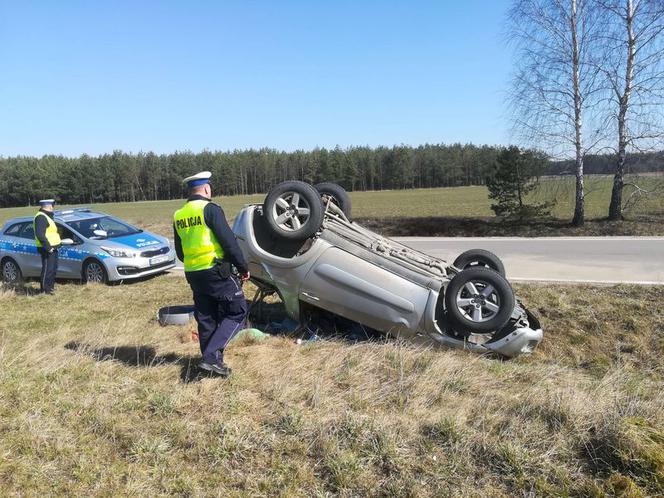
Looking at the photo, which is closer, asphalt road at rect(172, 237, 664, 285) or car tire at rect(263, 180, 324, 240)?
car tire at rect(263, 180, 324, 240)

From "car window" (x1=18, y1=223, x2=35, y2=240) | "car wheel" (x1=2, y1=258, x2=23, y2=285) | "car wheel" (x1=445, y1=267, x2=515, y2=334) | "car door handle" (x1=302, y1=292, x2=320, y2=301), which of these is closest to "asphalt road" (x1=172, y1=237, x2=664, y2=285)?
"car wheel" (x1=445, y1=267, x2=515, y2=334)

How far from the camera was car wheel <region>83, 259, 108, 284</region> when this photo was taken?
1038 centimetres

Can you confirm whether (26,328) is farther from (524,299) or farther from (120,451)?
(524,299)

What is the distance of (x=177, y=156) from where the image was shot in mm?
104875

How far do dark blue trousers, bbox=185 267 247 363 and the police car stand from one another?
6.64 m

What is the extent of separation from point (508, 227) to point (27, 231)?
13442mm

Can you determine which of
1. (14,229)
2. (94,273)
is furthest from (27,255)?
(94,273)

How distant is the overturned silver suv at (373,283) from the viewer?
203 inches

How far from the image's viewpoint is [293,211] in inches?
216

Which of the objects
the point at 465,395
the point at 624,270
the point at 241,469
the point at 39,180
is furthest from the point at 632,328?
the point at 39,180

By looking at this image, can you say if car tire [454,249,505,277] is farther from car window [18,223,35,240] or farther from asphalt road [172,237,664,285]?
car window [18,223,35,240]

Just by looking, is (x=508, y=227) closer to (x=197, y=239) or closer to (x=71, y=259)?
(x=71, y=259)

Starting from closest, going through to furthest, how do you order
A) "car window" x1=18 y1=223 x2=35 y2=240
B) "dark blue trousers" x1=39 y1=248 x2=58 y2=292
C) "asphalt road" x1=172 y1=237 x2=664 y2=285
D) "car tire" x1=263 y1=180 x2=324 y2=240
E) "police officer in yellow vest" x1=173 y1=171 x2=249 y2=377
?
"police officer in yellow vest" x1=173 y1=171 x2=249 y2=377 < "car tire" x1=263 y1=180 x2=324 y2=240 < "asphalt road" x1=172 y1=237 x2=664 y2=285 < "dark blue trousers" x1=39 y1=248 x2=58 y2=292 < "car window" x1=18 y1=223 x2=35 y2=240

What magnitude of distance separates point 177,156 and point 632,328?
106 m
